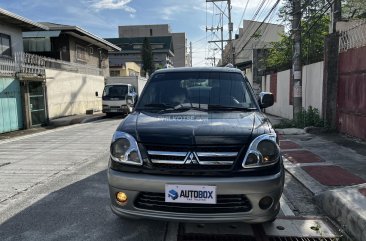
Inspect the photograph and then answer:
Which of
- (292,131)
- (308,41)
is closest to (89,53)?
(308,41)

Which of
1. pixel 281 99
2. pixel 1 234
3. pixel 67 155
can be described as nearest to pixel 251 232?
pixel 1 234

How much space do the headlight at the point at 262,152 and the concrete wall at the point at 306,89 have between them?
8497mm

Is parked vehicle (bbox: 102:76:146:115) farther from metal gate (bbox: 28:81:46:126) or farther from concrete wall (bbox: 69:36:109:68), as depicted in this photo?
concrete wall (bbox: 69:36:109:68)

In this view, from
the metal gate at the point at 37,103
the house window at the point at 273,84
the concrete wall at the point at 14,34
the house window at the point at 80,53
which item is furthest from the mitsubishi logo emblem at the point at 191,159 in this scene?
the house window at the point at 80,53

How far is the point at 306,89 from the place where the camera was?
12859 mm

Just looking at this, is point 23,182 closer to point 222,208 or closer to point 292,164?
point 222,208

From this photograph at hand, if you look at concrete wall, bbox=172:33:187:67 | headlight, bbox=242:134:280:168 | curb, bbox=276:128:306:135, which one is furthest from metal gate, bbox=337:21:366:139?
concrete wall, bbox=172:33:187:67

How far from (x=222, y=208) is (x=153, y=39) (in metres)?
88.5

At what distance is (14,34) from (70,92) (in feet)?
14.8

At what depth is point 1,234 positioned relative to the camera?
3.86m

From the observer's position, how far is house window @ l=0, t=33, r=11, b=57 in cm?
1727

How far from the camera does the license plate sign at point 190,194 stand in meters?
3.09

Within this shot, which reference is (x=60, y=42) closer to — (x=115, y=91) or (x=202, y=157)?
(x=115, y=91)

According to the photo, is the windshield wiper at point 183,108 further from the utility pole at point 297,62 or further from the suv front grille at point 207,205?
the utility pole at point 297,62
